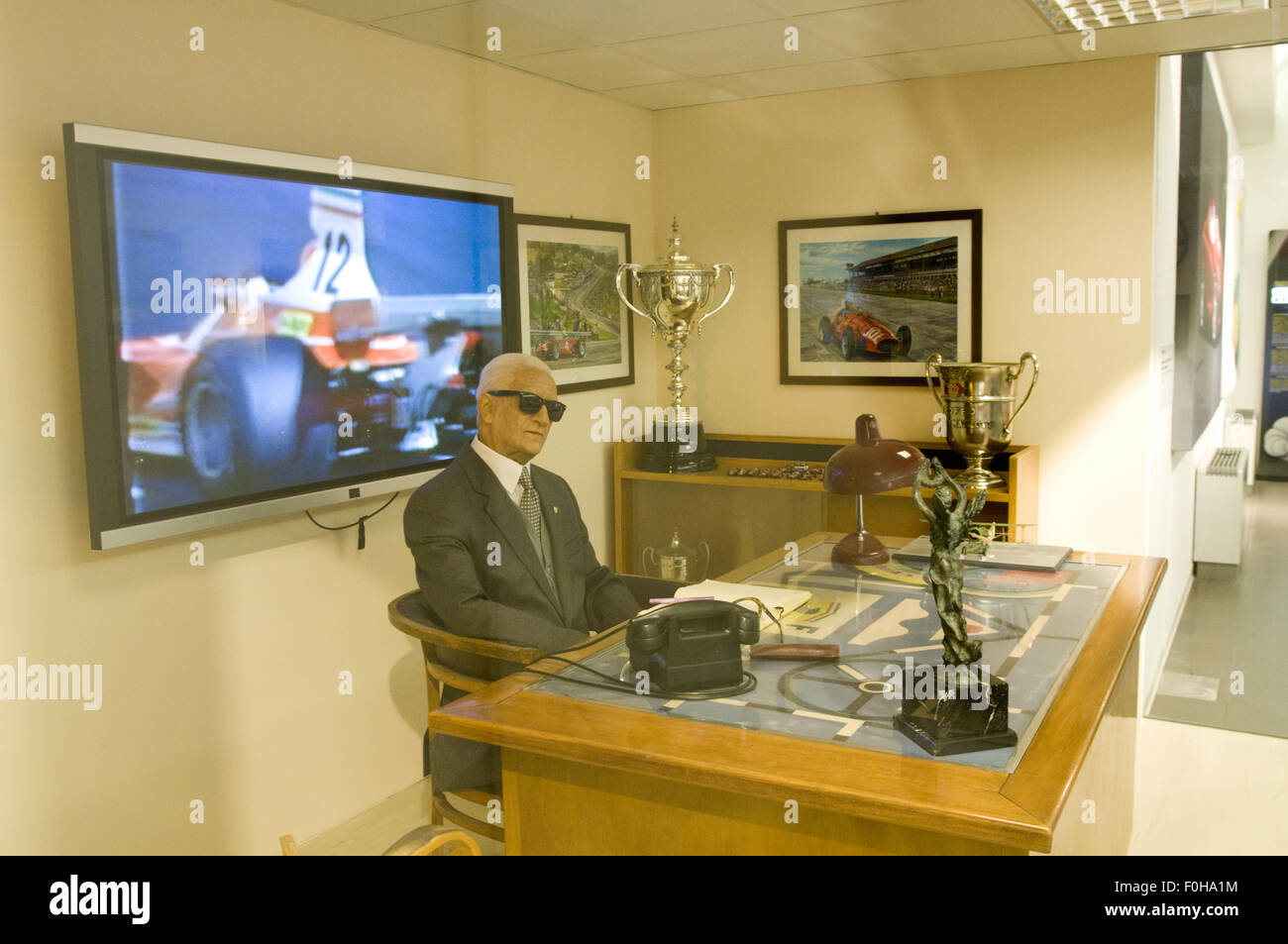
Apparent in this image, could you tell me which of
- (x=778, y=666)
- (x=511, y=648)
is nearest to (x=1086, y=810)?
(x=778, y=666)

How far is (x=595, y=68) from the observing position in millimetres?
2322

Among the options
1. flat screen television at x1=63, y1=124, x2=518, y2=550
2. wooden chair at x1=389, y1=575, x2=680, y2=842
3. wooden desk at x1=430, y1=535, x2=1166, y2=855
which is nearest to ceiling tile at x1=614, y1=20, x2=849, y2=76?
flat screen television at x1=63, y1=124, x2=518, y2=550

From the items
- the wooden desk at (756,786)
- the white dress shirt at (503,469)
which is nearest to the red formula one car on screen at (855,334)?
the white dress shirt at (503,469)

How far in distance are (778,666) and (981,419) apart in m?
1.29

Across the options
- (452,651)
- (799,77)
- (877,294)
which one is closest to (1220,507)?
(877,294)

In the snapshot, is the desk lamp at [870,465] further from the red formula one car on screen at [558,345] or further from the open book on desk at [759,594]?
the red formula one car on screen at [558,345]

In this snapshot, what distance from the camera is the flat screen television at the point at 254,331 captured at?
151 centimetres

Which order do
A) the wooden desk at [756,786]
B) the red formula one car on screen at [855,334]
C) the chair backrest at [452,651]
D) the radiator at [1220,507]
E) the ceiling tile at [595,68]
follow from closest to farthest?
the wooden desk at [756,786], the chair backrest at [452,651], the ceiling tile at [595,68], the radiator at [1220,507], the red formula one car on screen at [855,334]

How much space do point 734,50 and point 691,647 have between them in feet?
5.07

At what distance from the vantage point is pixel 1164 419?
2.72 metres

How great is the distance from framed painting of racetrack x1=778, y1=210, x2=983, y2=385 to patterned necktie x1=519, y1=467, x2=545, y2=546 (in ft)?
2.74

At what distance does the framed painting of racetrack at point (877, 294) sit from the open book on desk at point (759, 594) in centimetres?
76

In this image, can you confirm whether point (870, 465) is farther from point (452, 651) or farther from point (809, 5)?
point (809, 5)
